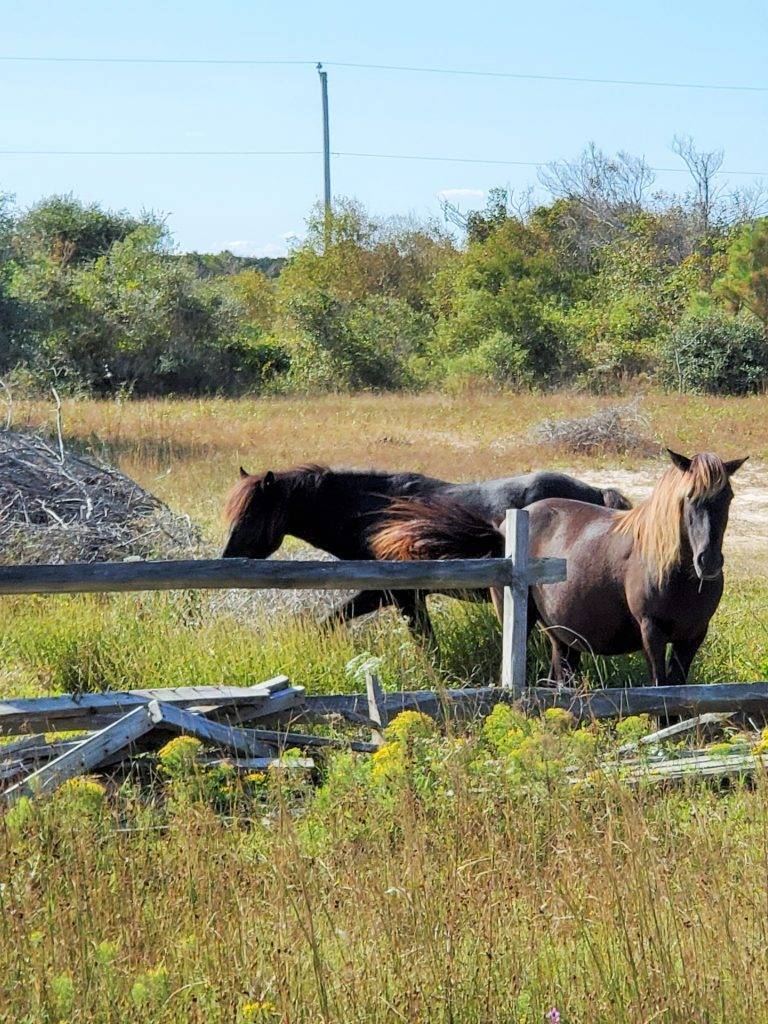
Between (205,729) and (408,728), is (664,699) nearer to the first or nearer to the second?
(408,728)

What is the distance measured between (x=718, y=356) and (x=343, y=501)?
23.7 m

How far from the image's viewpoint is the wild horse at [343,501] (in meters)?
8.53

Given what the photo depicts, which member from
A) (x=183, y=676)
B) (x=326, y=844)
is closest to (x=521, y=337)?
(x=183, y=676)

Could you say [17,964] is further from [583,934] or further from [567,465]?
[567,465]

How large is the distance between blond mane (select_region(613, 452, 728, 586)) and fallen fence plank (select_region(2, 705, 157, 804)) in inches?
117

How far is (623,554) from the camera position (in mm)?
6949

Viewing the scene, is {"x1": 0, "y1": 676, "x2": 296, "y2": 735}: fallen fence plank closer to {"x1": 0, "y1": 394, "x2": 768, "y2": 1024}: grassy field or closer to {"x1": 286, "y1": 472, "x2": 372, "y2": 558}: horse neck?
{"x1": 0, "y1": 394, "x2": 768, "y2": 1024}: grassy field

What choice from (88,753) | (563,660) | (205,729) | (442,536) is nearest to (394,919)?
(88,753)

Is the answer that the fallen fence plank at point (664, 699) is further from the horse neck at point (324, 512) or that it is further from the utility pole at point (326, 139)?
the utility pole at point (326, 139)

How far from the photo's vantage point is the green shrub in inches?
1193

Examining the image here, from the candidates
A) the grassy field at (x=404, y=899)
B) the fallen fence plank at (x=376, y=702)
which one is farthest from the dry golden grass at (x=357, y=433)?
the grassy field at (x=404, y=899)

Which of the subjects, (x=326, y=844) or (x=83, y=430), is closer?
(x=326, y=844)

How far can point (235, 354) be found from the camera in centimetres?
3519

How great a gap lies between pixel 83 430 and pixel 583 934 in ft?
62.7
